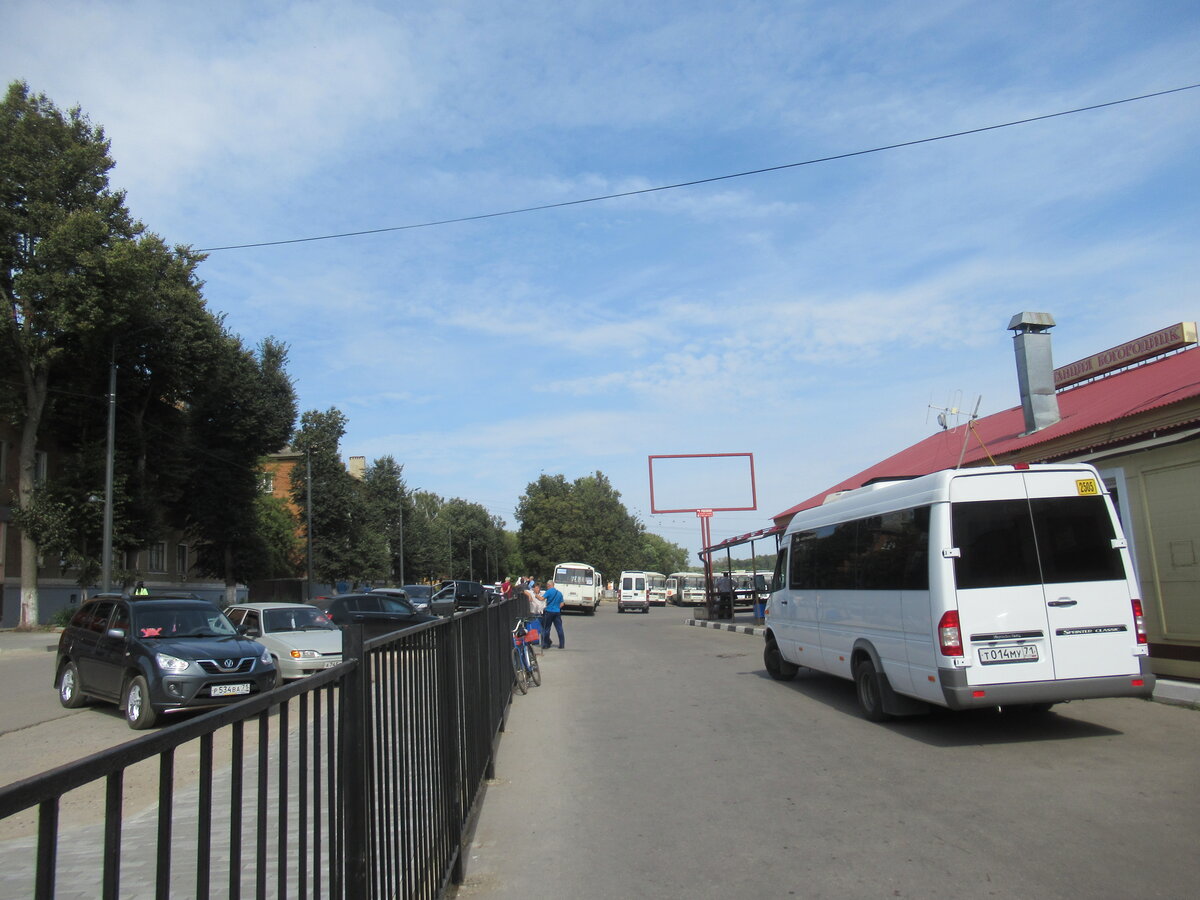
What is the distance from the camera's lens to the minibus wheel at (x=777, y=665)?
44.5 ft

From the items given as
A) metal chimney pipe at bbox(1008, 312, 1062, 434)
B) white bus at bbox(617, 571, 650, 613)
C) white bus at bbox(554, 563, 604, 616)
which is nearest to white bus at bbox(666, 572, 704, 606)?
white bus at bbox(617, 571, 650, 613)

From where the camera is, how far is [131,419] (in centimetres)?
3512

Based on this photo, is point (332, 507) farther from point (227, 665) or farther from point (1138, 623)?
point (1138, 623)

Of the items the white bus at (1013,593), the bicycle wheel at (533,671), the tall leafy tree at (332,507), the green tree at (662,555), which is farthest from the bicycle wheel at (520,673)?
the green tree at (662,555)

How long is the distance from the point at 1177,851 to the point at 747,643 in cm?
1698

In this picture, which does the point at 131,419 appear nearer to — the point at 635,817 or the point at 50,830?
the point at 635,817

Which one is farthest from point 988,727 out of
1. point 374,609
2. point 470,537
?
point 470,537

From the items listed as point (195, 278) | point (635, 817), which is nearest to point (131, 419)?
point (195, 278)

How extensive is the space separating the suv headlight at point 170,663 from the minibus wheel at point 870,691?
26.4 ft

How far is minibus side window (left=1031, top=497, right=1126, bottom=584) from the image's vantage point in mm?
8352

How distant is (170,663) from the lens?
34.6 feet

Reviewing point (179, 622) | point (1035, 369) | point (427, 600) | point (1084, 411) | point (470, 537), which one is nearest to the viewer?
point (179, 622)

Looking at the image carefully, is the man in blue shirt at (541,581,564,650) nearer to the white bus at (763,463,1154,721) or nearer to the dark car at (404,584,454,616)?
the dark car at (404,584,454,616)

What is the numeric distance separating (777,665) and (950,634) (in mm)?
5904
